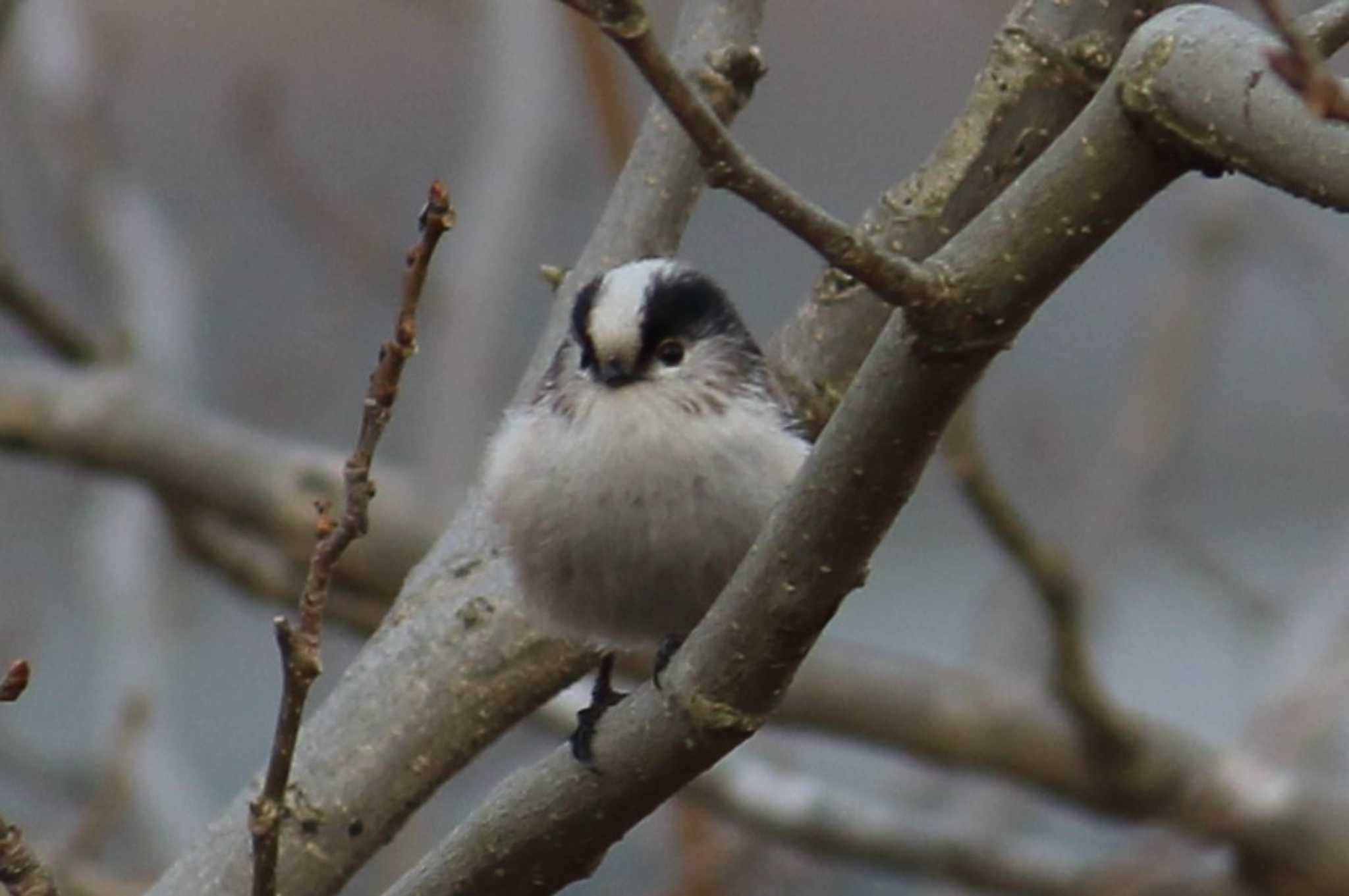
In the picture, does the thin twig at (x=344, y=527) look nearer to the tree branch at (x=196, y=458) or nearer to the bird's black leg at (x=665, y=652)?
the bird's black leg at (x=665, y=652)

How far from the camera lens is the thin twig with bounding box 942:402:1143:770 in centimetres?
290

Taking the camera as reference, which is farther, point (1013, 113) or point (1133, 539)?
point (1133, 539)

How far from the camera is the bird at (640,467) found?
6.45 ft

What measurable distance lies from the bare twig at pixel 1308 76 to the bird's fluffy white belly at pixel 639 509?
36.7 inches

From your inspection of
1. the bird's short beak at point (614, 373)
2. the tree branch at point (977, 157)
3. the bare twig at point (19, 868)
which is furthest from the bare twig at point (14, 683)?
the tree branch at point (977, 157)

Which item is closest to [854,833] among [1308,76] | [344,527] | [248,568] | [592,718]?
[248,568]

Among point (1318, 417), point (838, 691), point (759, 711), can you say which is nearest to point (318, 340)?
point (838, 691)

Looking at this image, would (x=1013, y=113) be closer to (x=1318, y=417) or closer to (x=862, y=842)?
(x=862, y=842)

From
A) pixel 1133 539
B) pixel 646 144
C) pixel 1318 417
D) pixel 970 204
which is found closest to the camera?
pixel 970 204

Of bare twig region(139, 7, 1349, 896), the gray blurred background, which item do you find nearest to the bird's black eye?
bare twig region(139, 7, 1349, 896)

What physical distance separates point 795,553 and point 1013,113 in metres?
0.70

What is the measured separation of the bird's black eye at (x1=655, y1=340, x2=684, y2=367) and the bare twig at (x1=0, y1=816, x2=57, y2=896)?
84cm

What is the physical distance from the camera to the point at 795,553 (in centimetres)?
153

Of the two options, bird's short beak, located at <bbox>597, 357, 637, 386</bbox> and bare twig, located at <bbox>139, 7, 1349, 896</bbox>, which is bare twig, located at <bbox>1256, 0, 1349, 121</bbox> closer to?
bare twig, located at <bbox>139, 7, 1349, 896</bbox>
